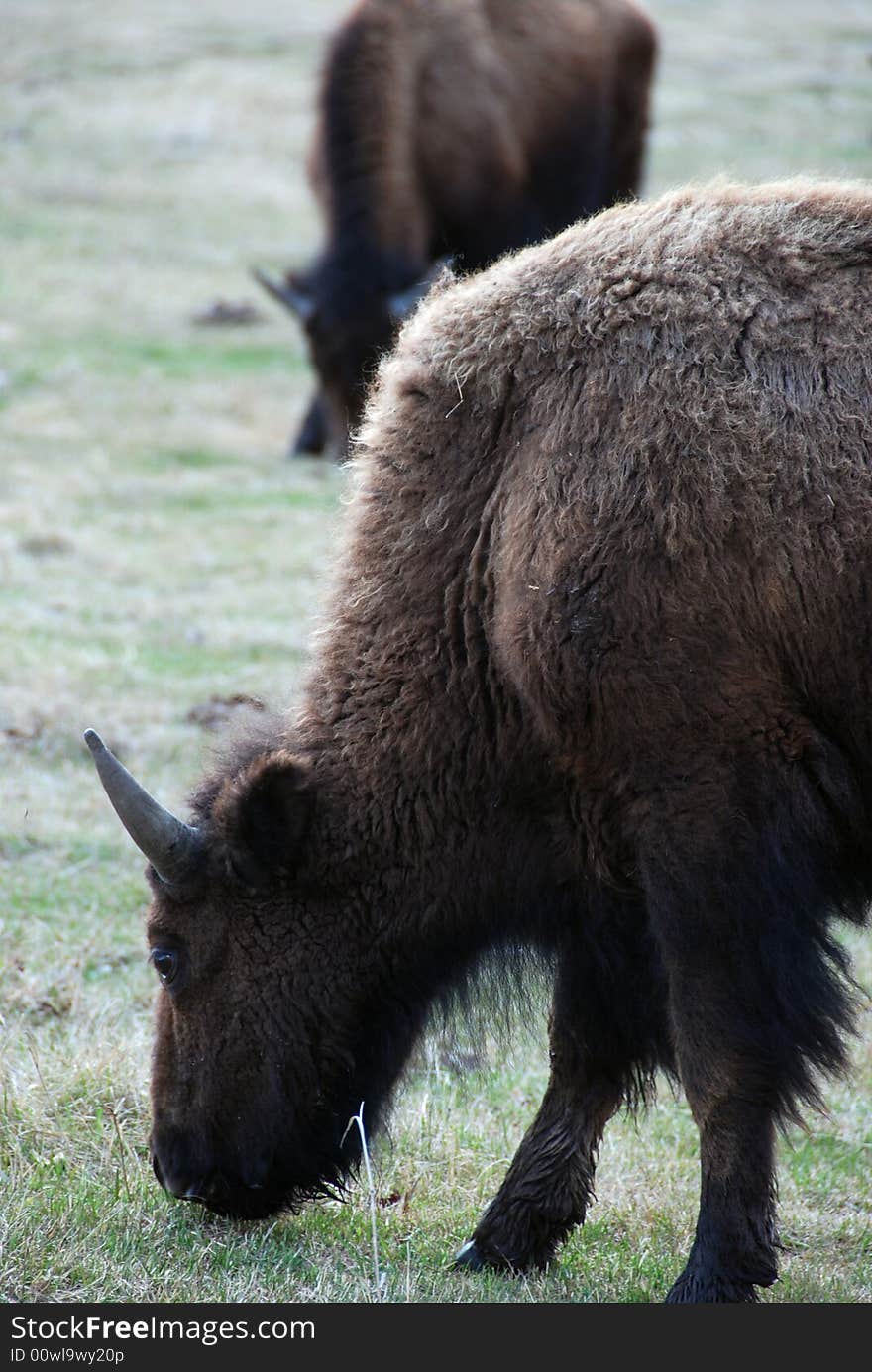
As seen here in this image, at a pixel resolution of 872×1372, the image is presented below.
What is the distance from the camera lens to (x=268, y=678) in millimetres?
9398

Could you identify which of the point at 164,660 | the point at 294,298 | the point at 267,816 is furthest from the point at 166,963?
the point at 294,298

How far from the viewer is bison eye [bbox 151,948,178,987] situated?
14.6 feet

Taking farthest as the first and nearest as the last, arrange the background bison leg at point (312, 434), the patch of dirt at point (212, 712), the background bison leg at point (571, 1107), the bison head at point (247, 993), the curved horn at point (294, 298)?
the background bison leg at point (312, 434) → the curved horn at point (294, 298) → the patch of dirt at point (212, 712) → the background bison leg at point (571, 1107) → the bison head at point (247, 993)

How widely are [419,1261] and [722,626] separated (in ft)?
6.24

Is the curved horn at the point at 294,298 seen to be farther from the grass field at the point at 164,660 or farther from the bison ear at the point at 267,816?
the bison ear at the point at 267,816

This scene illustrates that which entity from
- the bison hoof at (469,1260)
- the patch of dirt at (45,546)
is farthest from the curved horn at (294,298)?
the bison hoof at (469,1260)

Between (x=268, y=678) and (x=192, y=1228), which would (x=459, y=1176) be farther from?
(x=268, y=678)

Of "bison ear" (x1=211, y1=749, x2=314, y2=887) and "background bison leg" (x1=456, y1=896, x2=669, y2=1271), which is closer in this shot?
"bison ear" (x1=211, y1=749, x2=314, y2=887)

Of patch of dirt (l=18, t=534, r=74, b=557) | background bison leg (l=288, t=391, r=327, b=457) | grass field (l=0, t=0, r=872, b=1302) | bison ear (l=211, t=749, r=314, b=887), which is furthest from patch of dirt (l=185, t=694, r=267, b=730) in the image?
background bison leg (l=288, t=391, r=327, b=457)

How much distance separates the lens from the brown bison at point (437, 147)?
13.2m

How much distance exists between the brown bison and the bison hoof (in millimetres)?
8510

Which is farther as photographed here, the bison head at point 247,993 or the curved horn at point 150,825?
the bison head at point 247,993

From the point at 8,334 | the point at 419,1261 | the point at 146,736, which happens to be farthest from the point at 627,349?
the point at 8,334

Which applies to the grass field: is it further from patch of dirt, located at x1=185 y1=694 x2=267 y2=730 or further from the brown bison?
the brown bison
